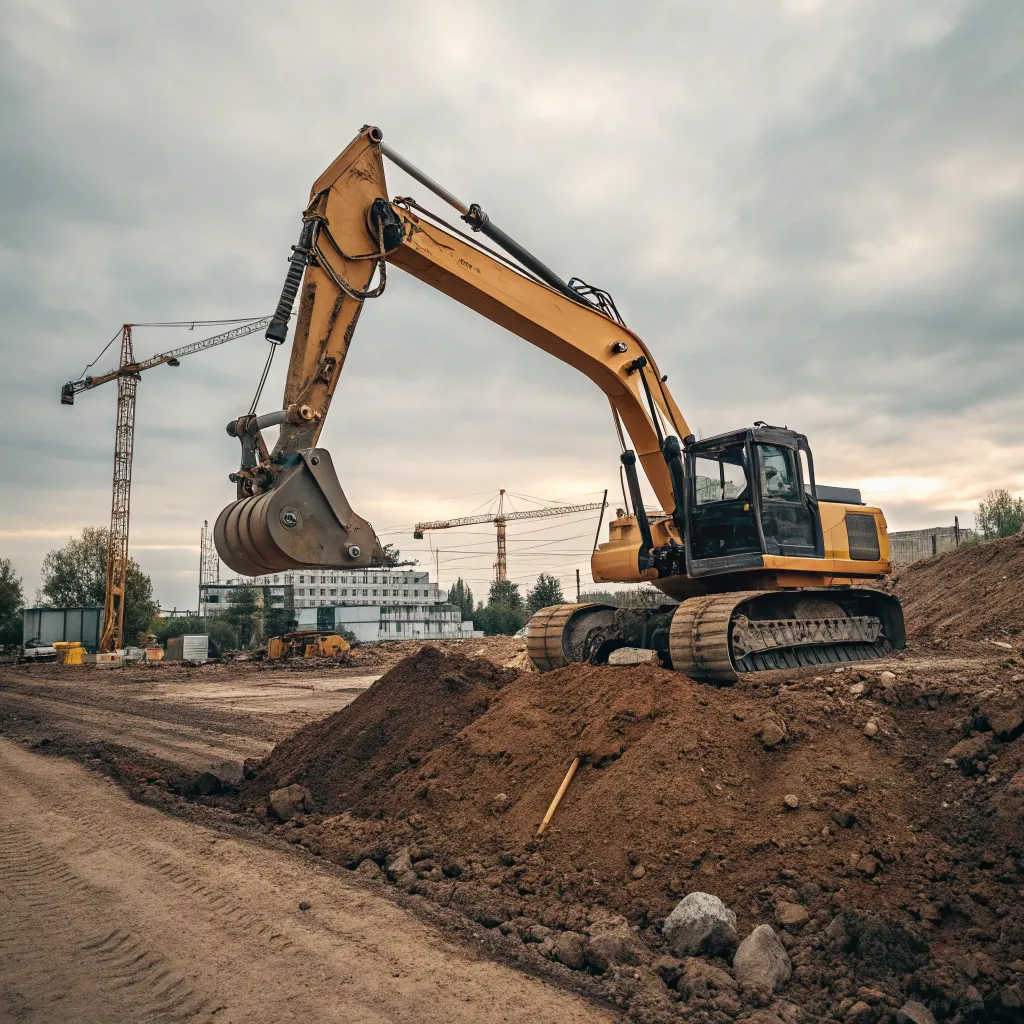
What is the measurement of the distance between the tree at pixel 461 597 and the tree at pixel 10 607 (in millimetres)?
48151

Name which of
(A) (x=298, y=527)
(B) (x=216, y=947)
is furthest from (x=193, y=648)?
(B) (x=216, y=947)

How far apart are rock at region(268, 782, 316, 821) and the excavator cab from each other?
5.18 meters

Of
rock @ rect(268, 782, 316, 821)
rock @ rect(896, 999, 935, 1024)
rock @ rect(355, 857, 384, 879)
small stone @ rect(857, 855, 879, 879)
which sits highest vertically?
rock @ rect(268, 782, 316, 821)

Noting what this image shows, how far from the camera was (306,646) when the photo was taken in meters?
33.4

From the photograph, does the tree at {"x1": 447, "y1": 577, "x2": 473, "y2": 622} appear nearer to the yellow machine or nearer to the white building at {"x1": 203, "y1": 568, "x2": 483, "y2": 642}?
the white building at {"x1": 203, "y1": 568, "x2": 483, "y2": 642}

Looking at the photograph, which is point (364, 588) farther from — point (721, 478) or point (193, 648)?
point (721, 478)

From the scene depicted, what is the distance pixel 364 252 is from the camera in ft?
27.1

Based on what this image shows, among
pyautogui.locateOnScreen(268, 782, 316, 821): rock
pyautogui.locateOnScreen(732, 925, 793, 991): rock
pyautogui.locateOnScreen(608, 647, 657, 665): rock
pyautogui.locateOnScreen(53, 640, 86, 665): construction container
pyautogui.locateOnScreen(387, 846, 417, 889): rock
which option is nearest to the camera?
pyautogui.locateOnScreen(732, 925, 793, 991): rock

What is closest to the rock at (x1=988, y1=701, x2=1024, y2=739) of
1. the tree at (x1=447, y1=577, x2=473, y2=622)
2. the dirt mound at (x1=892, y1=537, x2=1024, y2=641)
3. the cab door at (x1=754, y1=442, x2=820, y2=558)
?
the cab door at (x1=754, y1=442, x2=820, y2=558)

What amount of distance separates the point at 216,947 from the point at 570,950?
1.96m

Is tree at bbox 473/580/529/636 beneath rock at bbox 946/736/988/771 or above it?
above

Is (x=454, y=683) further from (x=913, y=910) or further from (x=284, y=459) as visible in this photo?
(x=913, y=910)

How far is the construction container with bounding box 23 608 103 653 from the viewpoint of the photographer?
158 ft

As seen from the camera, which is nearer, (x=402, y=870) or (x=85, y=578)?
(x=402, y=870)
